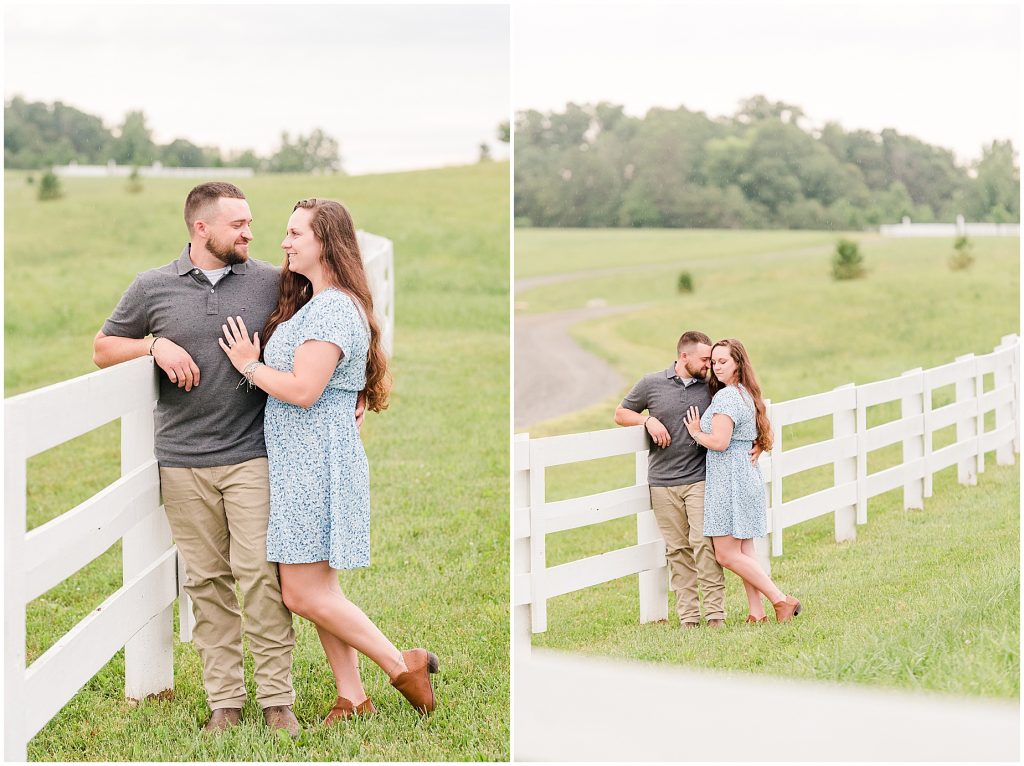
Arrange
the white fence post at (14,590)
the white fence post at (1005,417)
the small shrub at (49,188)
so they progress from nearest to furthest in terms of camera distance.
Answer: the white fence post at (14,590) < the white fence post at (1005,417) < the small shrub at (49,188)

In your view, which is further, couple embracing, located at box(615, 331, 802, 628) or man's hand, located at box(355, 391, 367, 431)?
couple embracing, located at box(615, 331, 802, 628)

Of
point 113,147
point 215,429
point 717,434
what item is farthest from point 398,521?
point 113,147

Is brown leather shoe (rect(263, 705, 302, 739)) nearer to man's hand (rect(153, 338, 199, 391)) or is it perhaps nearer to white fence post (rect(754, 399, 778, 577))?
man's hand (rect(153, 338, 199, 391))

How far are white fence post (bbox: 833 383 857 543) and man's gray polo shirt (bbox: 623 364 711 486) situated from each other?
0.72 m

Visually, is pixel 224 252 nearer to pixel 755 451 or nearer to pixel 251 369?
pixel 251 369

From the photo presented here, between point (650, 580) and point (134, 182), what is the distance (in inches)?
928

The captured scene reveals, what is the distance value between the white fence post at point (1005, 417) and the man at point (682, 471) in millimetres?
2020

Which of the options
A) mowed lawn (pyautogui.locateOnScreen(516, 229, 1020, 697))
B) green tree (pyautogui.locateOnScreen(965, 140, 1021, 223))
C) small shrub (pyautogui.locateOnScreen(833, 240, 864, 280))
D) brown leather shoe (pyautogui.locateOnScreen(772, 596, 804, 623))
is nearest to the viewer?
mowed lawn (pyautogui.locateOnScreen(516, 229, 1020, 697))

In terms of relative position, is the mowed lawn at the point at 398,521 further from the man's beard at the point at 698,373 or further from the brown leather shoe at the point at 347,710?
the man's beard at the point at 698,373

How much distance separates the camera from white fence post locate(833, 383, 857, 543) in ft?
14.8

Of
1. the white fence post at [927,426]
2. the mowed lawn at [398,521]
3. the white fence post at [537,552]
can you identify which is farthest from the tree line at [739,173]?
the white fence post at [537,552]

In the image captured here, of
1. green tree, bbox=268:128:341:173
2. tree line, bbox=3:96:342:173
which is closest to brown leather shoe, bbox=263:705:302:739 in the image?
green tree, bbox=268:128:341:173

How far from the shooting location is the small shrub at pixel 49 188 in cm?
2431

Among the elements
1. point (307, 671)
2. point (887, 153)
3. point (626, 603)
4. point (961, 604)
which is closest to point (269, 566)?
point (307, 671)
